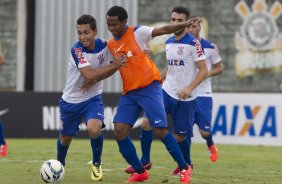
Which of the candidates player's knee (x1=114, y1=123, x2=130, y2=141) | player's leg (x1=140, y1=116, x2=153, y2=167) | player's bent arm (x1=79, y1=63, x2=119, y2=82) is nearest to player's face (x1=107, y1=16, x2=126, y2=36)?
player's bent arm (x1=79, y1=63, x2=119, y2=82)

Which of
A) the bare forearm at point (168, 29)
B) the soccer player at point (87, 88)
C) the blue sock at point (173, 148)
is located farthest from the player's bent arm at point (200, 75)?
the soccer player at point (87, 88)

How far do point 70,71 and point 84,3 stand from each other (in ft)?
44.5

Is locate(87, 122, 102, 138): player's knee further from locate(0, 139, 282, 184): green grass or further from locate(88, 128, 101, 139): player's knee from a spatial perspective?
locate(0, 139, 282, 184): green grass

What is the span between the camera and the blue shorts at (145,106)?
432 inches

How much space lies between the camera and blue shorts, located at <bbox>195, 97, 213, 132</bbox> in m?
14.4

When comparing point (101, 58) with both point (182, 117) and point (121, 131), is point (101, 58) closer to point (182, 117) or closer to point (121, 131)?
point (121, 131)

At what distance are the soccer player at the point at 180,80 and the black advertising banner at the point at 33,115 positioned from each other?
8456 mm

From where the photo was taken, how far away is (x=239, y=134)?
19859mm

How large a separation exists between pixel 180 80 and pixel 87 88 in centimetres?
143

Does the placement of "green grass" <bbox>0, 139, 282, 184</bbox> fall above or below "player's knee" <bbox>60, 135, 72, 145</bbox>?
below

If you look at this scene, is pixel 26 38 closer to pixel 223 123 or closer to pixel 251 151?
pixel 223 123

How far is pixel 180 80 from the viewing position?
12.3 metres

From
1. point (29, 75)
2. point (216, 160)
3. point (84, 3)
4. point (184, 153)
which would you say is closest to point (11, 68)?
point (29, 75)

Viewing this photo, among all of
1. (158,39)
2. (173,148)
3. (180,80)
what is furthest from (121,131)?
(158,39)
